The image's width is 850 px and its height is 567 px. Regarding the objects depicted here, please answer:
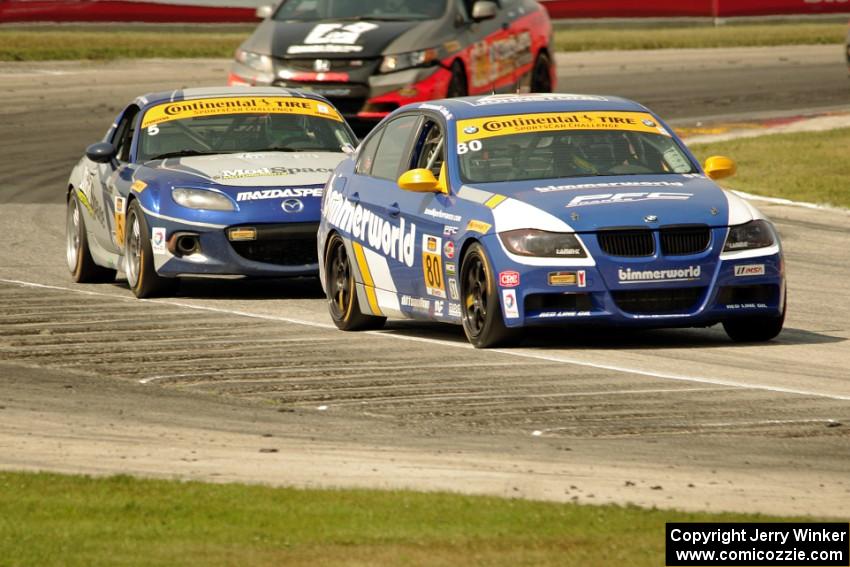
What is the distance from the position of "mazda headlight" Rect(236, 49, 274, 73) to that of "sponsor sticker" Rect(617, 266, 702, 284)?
38.3 feet

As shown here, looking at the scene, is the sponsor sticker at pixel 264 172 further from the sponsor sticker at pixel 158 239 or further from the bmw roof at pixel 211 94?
the bmw roof at pixel 211 94

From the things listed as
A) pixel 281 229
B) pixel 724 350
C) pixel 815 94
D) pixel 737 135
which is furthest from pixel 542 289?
pixel 815 94

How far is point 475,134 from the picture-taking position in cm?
1261

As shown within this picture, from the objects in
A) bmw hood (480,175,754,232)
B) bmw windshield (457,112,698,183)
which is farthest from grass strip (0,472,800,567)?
bmw windshield (457,112,698,183)

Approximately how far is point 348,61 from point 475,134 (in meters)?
10.0

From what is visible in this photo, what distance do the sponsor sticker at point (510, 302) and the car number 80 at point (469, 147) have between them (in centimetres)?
136

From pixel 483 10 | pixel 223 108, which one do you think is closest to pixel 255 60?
pixel 483 10

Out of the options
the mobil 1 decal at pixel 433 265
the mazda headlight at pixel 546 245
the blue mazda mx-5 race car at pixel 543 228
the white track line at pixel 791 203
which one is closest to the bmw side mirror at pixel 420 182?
the blue mazda mx-5 race car at pixel 543 228

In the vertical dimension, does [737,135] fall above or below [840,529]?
below

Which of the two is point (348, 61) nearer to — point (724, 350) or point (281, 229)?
point (281, 229)

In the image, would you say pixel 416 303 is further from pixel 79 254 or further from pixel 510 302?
pixel 79 254

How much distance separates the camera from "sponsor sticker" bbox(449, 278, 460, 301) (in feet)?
39.4

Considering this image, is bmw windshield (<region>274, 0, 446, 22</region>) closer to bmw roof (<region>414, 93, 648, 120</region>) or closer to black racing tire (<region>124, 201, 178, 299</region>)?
black racing tire (<region>124, 201, 178, 299</region>)

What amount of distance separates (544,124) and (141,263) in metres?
3.78
